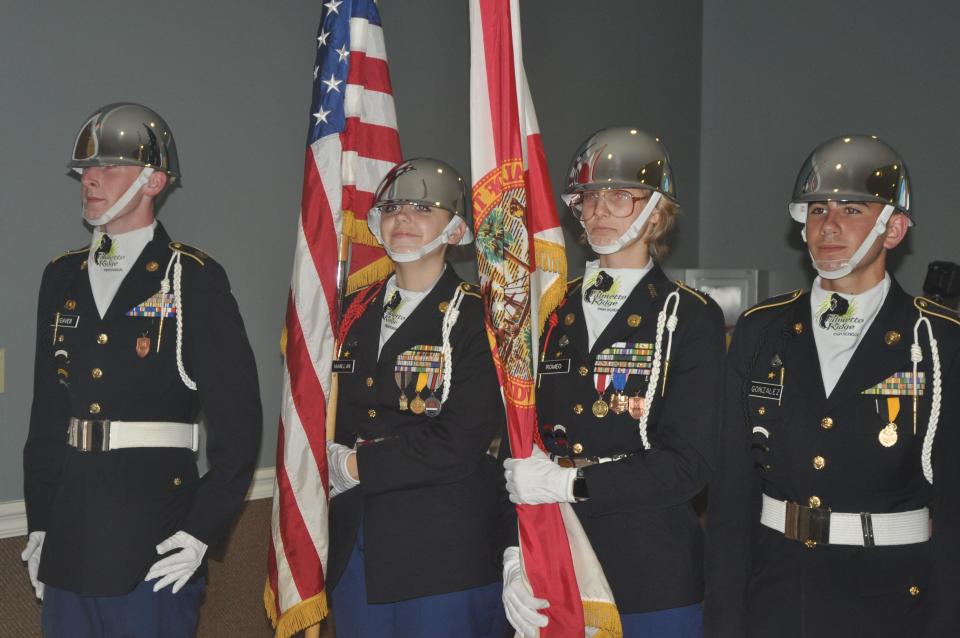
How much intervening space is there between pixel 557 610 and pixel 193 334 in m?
1.04

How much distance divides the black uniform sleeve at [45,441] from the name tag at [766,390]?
1615 millimetres

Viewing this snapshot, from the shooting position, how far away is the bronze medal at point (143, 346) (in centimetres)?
237

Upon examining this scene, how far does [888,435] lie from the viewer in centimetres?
220

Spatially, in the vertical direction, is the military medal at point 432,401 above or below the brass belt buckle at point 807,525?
above

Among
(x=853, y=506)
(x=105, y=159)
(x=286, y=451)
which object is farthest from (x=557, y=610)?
A: (x=105, y=159)

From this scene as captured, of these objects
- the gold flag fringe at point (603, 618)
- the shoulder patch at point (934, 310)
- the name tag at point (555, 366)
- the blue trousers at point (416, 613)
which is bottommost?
the blue trousers at point (416, 613)

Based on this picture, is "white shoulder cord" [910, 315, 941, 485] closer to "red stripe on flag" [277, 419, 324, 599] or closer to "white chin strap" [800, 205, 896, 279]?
"white chin strap" [800, 205, 896, 279]

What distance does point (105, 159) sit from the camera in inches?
95.0

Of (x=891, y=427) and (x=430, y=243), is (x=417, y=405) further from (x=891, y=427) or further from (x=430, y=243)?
(x=891, y=427)

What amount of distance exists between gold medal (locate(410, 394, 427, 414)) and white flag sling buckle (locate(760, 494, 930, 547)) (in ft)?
2.85

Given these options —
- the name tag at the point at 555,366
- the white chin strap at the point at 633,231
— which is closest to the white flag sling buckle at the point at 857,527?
the name tag at the point at 555,366

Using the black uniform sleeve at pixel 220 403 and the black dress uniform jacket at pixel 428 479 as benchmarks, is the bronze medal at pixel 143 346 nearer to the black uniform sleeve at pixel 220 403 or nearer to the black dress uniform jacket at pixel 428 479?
the black uniform sleeve at pixel 220 403

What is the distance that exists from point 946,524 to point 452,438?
3.50 feet

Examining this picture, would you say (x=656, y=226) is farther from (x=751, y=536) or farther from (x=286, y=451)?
(x=286, y=451)
